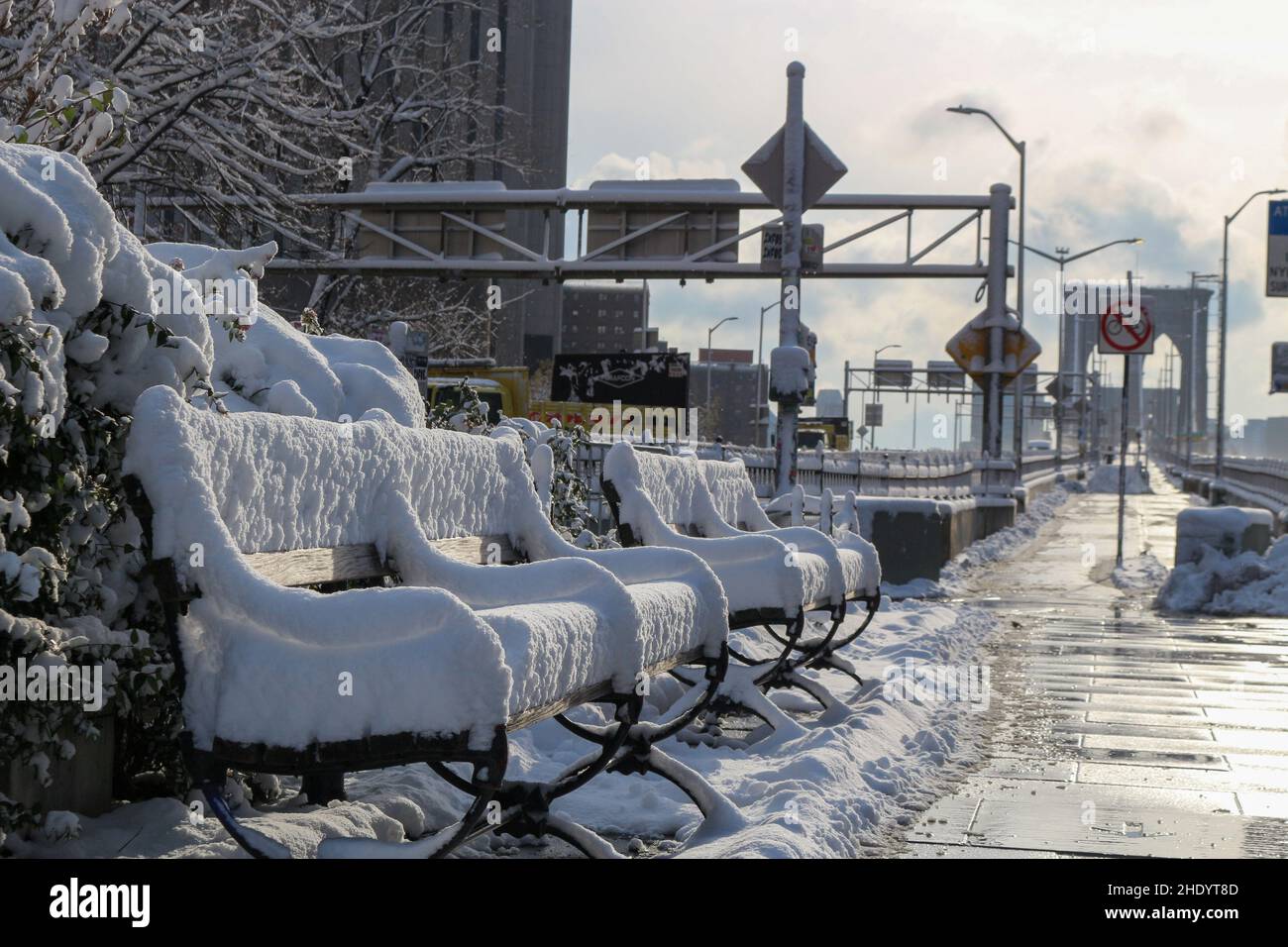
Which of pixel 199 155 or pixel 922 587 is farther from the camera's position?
pixel 922 587

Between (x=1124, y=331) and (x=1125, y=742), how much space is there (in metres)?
13.5

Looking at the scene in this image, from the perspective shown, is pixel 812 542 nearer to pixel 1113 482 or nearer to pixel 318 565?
pixel 318 565

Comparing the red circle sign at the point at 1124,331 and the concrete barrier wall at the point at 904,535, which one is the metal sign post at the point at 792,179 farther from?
the red circle sign at the point at 1124,331

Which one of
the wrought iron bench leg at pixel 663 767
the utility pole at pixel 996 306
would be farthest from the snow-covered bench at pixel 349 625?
the utility pole at pixel 996 306

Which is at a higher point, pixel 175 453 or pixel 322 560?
pixel 175 453

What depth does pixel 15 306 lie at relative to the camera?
3.46m

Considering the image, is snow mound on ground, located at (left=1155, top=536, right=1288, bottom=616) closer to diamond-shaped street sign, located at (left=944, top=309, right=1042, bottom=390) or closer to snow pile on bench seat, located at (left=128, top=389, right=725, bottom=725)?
diamond-shaped street sign, located at (left=944, top=309, right=1042, bottom=390)

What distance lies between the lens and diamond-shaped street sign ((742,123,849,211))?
1382 centimetres

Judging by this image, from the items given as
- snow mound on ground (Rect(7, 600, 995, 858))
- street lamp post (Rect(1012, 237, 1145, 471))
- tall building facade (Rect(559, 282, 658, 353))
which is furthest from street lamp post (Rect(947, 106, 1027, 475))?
tall building facade (Rect(559, 282, 658, 353))

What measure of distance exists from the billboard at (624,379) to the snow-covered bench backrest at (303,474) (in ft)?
131
